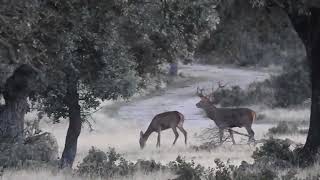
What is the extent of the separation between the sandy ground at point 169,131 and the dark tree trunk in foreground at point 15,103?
5004 mm

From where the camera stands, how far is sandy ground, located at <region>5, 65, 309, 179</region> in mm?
21875

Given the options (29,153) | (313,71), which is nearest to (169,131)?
(29,153)

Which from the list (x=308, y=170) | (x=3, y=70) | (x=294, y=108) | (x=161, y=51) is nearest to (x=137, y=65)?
(x=161, y=51)

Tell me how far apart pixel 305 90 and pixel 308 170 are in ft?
108

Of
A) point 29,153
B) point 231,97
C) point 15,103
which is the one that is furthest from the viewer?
point 231,97

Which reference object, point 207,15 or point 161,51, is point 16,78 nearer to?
point 161,51

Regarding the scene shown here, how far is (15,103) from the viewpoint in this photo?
634 inches

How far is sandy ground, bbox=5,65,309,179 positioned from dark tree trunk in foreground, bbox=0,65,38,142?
5.00 meters

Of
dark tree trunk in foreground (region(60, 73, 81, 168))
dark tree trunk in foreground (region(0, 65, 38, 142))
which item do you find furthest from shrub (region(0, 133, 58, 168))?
dark tree trunk in foreground (region(60, 73, 81, 168))

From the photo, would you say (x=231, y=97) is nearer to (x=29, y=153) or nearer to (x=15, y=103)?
(x=15, y=103)

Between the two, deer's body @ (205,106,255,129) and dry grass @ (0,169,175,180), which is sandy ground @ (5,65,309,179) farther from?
dry grass @ (0,169,175,180)

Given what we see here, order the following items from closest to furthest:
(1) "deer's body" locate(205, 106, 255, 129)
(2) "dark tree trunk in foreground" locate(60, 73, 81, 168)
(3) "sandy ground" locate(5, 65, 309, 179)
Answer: (2) "dark tree trunk in foreground" locate(60, 73, 81, 168), (3) "sandy ground" locate(5, 65, 309, 179), (1) "deer's body" locate(205, 106, 255, 129)

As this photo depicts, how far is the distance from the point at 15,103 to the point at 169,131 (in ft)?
65.8

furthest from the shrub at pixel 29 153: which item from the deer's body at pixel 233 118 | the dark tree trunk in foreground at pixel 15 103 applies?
the deer's body at pixel 233 118
